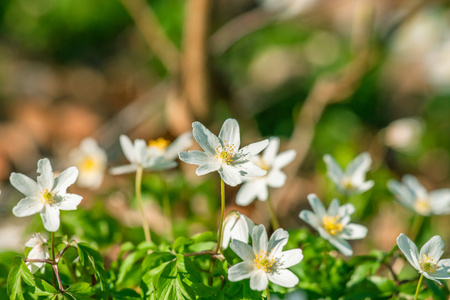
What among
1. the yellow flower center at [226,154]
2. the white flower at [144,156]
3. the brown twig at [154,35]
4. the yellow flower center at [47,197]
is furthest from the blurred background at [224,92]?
the yellow flower center at [226,154]

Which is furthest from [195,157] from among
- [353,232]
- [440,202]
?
[440,202]

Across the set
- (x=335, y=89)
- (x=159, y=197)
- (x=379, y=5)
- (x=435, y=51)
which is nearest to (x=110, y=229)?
(x=159, y=197)

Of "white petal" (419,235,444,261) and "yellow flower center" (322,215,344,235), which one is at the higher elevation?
"yellow flower center" (322,215,344,235)

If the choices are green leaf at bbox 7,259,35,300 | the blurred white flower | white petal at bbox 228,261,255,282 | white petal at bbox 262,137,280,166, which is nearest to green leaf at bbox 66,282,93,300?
green leaf at bbox 7,259,35,300

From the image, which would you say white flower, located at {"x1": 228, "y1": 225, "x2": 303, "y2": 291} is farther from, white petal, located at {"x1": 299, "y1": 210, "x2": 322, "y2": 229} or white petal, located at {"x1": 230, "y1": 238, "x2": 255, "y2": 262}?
white petal, located at {"x1": 299, "y1": 210, "x2": 322, "y2": 229}

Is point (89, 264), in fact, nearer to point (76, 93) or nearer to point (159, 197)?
point (159, 197)

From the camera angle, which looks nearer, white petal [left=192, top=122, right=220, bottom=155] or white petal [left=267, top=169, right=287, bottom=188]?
white petal [left=192, top=122, right=220, bottom=155]

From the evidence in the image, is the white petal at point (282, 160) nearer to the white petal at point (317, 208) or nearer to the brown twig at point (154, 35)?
the white petal at point (317, 208)
